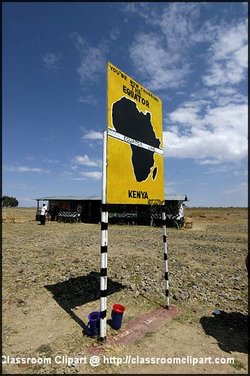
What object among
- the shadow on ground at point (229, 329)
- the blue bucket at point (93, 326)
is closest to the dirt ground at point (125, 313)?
the shadow on ground at point (229, 329)

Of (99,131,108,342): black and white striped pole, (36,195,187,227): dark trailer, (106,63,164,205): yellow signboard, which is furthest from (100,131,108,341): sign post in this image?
(36,195,187,227): dark trailer

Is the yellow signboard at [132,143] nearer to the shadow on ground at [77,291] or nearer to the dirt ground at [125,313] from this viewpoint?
the dirt ground at [125,313]

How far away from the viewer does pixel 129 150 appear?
615 cm

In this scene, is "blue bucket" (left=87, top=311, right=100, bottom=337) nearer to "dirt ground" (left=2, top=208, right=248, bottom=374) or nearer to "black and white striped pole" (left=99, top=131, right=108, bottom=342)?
"dirt ground" (left=2, top=208, right=248, bottom=374)

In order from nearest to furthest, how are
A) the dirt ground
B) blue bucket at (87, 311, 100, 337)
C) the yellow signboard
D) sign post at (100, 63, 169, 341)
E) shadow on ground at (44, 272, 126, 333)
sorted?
the dirt ground
blue bucket at (87, 311, 100, 337)
sign post at (100, 63, 169, 341)
the yellow signboard
shadow on ground at (44, 272, 126, 333)

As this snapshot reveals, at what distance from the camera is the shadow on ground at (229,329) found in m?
5.06

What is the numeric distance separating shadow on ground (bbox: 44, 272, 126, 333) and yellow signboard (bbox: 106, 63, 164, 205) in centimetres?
289

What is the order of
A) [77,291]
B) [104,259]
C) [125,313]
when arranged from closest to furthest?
[104,259]
[125,313]
[77,291]

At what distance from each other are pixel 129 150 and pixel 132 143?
0.75ft

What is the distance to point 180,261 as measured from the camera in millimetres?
11961

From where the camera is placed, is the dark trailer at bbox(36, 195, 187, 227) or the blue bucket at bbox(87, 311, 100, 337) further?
the dark trailer at bbox(36, 195, 187, 227)

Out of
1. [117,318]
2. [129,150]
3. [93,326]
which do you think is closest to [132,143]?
[129,150]

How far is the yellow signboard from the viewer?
5.63 metres

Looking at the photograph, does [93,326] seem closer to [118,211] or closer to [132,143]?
[132,143]
